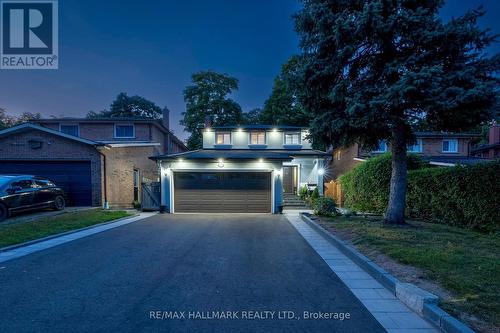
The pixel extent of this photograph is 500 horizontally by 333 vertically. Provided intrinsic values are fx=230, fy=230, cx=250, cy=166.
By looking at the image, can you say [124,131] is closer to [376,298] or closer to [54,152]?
[54,152]

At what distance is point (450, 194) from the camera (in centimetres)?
788

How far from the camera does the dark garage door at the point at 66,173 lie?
12.0 metres

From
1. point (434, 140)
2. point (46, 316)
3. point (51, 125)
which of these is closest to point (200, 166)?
point (46, 316)

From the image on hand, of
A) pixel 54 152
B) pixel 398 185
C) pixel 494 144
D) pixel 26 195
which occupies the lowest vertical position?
pixel 26 195

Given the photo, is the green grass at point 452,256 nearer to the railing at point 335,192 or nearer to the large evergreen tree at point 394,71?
the large evergreen tree at point 394,71

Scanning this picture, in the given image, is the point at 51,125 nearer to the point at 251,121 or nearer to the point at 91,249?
the point at 91,249

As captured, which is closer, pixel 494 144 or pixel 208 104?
pixel 494 144

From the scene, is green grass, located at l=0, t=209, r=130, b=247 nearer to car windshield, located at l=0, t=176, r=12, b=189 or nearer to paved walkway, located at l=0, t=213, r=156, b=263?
paved walkway, located at l=0, t=213, r=156, b=263

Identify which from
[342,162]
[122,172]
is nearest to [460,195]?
[342,162]

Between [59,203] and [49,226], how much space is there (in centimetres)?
349

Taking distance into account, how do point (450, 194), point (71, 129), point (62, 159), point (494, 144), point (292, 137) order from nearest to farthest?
1. point (450, 194)
2. point (62, 159)
3. point (71, 129)
4. point (292, 137)
5. point (494, 144)

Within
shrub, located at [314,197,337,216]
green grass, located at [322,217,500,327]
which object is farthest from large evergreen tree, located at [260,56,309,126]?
green grass, located at [322,217,500,327]

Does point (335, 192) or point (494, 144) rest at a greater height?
point (494, 144)

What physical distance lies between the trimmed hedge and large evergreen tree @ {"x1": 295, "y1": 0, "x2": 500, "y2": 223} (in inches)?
65.0
